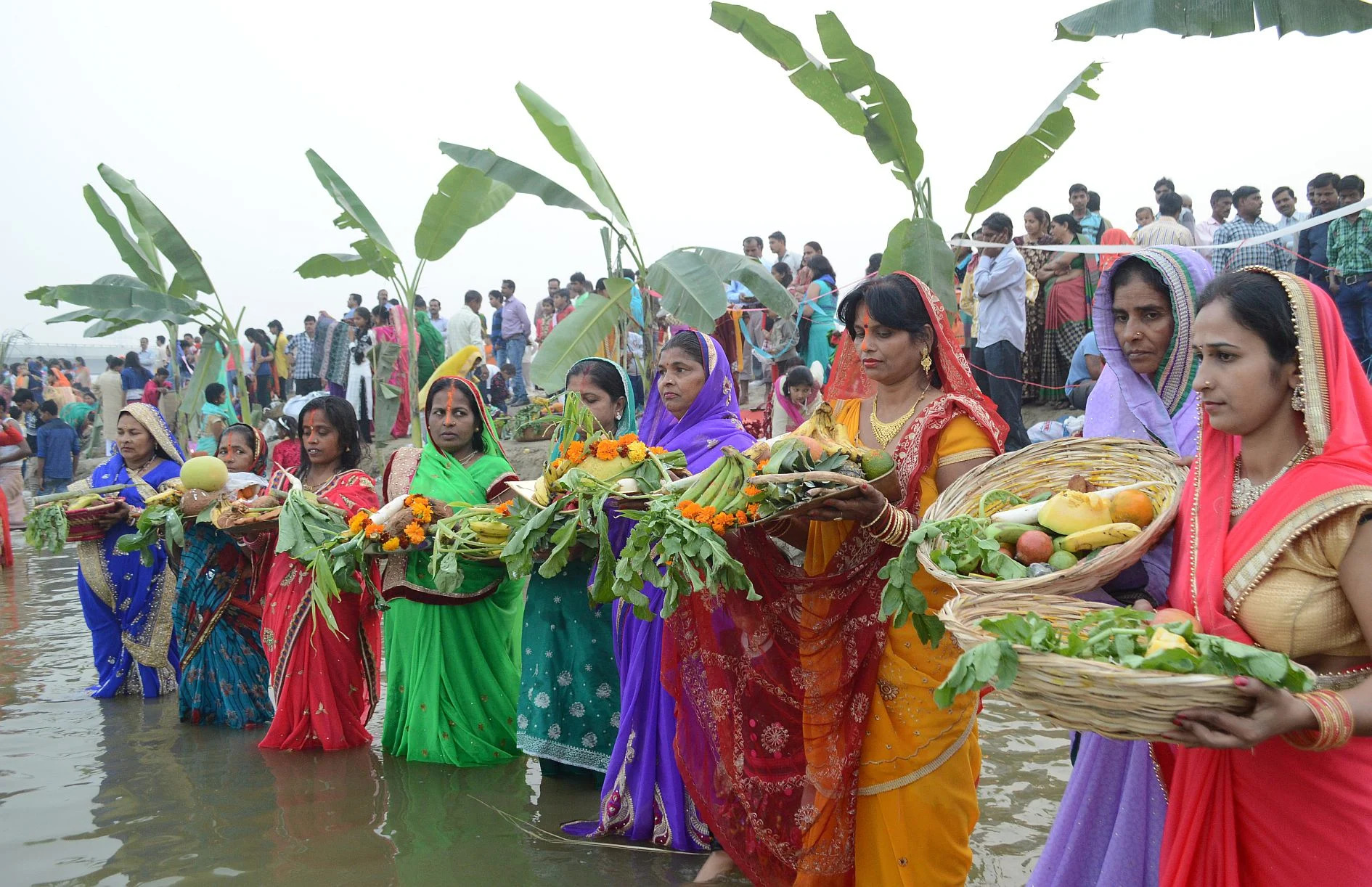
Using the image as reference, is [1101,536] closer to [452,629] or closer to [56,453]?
[452,629]

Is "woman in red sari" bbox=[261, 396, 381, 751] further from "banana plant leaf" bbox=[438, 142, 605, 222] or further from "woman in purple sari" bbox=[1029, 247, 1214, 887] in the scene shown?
"woman in purple sari" bbox=[1029, 247, 1214, 887]

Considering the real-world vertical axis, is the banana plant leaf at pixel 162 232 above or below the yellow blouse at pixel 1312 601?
above

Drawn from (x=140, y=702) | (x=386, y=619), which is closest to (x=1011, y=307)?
(x=386, y=619)

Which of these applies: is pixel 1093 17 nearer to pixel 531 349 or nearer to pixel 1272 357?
pixel 1272 357

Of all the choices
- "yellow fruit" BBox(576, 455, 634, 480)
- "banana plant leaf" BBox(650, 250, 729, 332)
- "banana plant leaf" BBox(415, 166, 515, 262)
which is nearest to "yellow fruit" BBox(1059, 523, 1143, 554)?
"yellow fruit" BBox(576, 455, 634, 480)

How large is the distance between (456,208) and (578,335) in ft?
8.02

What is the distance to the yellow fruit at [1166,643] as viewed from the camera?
74.3 inches

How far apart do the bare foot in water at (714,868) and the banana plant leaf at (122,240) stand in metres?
10.3

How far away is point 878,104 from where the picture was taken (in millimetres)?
6852

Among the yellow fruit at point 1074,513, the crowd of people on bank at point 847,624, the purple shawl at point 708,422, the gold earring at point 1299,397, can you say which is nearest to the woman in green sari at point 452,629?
the crowd of people on bank at point 847,624

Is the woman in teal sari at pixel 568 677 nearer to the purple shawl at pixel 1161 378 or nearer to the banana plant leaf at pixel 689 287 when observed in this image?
the banana plant leaf at pixel 689 287

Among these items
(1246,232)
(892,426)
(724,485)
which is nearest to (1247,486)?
(892,426)

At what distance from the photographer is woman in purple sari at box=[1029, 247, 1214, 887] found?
108 inches

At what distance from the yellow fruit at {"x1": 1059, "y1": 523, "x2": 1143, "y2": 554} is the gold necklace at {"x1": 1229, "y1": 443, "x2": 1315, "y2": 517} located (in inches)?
8.7
